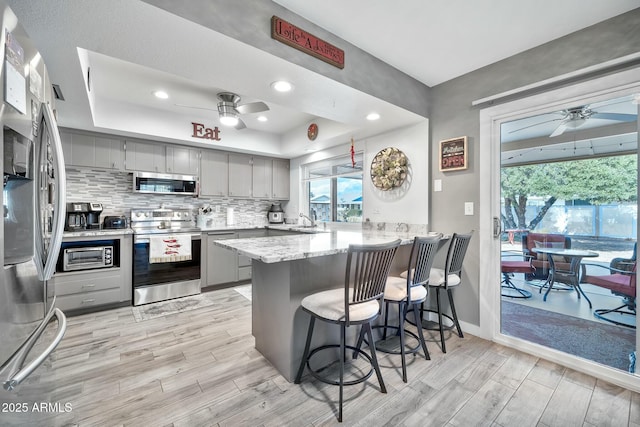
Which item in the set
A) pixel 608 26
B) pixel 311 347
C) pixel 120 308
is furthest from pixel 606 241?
pixel 120 308

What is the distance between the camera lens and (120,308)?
332 cm

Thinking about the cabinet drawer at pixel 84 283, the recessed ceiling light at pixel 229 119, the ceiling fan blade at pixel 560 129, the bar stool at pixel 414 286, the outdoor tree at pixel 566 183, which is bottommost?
the cabinet drawer at pixel 84 283

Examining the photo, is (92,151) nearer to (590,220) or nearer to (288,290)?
(288,290)

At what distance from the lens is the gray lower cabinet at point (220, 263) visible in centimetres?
400

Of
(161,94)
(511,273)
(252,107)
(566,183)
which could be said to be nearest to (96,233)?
(161,94)

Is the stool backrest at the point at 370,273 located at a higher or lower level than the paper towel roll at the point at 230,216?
lower

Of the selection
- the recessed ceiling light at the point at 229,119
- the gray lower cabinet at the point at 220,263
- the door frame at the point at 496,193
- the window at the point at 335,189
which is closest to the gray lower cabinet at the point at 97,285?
the gray lower cabinet at the point at 220,263

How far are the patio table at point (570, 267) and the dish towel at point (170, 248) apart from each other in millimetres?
3945

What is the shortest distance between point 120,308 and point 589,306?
4.74 meters

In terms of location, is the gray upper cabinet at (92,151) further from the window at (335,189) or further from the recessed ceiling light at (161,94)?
the window at (335,189)

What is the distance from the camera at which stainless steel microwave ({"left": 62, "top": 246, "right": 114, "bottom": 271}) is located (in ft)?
9.78

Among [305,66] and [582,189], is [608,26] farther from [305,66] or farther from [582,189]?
[305,66]

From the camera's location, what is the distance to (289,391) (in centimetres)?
181

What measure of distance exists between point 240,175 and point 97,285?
2469 millimetres
